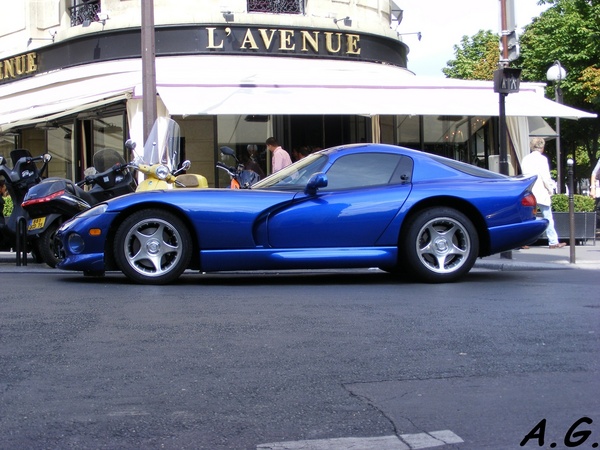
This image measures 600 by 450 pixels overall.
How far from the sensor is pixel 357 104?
15.4 metres

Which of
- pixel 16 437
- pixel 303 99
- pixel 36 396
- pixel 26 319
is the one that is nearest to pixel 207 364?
pixel 36 396

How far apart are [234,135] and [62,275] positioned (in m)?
9.83

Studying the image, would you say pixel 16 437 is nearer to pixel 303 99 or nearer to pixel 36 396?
pixel 36 396

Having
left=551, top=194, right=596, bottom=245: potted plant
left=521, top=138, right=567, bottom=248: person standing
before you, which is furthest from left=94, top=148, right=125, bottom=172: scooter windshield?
left=551, top=194, right=596, bottom=245: potted plant

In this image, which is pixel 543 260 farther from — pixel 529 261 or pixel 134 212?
pixel 134 212

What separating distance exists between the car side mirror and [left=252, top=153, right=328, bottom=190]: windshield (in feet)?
0.43

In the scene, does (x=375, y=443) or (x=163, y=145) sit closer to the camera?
(x=375, y=443)

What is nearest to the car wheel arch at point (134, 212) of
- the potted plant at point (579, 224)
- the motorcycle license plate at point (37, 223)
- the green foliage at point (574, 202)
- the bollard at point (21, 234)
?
the motorcycle license plate at point (37, 223)

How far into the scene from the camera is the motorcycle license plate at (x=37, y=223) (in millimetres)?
10586

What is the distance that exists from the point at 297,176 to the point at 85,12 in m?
13.1

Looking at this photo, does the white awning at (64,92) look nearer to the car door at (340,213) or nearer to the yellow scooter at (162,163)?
the yellow scooter at (162,163)

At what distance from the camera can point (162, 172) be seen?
10977 mm

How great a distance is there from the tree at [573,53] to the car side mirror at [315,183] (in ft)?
84.5

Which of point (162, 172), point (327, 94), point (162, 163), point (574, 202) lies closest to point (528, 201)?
point (162, 172)
